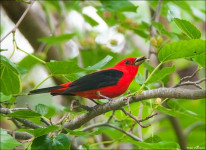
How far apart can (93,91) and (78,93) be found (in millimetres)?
123

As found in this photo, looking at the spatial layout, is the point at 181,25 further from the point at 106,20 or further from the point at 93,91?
the point at 106,20

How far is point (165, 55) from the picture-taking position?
7.38 ft

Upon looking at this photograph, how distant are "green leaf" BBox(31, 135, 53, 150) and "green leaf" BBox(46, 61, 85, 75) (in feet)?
1.47

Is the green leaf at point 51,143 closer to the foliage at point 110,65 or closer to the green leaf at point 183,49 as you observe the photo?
the foliage at point 110,65

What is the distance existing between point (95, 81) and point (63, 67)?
666 mm

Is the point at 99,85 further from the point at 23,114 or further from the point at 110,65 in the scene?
the point at 23,114

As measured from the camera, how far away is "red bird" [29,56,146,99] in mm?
2990

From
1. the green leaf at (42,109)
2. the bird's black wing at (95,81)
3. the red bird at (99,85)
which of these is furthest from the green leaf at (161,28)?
the green leaf at (42,109)

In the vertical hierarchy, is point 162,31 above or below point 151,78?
above

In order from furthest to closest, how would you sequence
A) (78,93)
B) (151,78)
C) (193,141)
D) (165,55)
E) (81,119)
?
(193,141), (78,93), (81,119), (151,78), (165,55)

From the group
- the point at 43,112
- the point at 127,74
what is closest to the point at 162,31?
the point at 127,74

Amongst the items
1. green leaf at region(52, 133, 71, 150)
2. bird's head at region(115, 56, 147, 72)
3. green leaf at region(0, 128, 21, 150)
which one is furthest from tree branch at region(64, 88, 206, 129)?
bird's head at region(115, 56, 147, 72)

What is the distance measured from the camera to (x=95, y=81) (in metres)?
3.14

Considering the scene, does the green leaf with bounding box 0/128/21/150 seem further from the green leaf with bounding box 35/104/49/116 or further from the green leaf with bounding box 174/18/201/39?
the green leaf with bounding box 174/18/201/39
